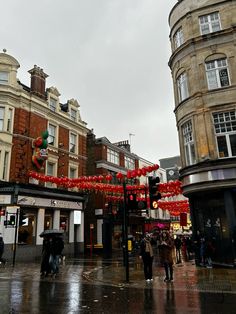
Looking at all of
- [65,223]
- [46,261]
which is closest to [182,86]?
[46,261]

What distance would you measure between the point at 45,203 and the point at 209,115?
16966 mm

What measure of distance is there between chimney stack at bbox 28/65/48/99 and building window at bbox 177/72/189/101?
577 inches

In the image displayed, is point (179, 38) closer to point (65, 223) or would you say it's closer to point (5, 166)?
point (5, 166)

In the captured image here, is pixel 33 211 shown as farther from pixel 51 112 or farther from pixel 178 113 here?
pixel 178 113

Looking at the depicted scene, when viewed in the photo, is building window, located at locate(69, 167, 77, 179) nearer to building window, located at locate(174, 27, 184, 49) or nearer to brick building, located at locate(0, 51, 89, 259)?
brick building, located at locate(0, 51, 89, 259)

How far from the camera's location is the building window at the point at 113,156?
38188mm

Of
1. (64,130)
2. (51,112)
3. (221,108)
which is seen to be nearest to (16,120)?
(51,112)

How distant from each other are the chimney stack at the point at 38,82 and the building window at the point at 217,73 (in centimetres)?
1691

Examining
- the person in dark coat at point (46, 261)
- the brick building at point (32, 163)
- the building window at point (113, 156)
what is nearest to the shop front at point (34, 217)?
the brick building at point (32, 163)

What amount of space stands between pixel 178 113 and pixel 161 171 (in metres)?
39.8

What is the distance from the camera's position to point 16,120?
84.6 feet

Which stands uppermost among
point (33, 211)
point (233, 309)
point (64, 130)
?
point (64, 130)

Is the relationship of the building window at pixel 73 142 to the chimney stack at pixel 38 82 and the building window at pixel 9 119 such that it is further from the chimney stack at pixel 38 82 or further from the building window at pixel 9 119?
the building window at pixel 9 119

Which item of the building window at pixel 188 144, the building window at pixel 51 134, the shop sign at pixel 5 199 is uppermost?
the building window at pixel 51 134
